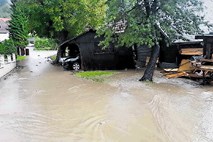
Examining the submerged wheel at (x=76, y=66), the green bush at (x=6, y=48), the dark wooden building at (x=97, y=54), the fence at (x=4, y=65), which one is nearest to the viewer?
the fence at (x=4, y=65)

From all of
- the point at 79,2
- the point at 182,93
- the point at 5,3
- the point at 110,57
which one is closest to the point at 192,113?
the point at 182,93

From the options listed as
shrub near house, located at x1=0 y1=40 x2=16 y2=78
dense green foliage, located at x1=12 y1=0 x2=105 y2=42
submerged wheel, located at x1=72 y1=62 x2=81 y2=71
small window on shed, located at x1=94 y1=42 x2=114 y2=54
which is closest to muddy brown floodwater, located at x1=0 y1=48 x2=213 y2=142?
shrub near house, located at x1=0 y1=40 x2=16 y2=78

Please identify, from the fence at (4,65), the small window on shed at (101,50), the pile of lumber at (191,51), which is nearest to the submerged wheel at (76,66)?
the small window on shed at (101,50)

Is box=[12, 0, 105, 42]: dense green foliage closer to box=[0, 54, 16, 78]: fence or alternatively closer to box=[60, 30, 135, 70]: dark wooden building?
box=[60, 30, 135, 70]: dark wooden building

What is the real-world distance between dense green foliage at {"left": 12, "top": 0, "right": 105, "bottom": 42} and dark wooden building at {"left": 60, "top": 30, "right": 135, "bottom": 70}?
9.38 feet

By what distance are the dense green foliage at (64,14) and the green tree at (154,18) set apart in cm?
805

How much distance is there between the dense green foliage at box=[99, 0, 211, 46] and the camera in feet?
46.8

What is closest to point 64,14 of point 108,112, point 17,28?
point 108,112

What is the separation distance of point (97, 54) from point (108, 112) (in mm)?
11883

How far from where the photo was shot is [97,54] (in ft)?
68.4

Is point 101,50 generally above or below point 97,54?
above

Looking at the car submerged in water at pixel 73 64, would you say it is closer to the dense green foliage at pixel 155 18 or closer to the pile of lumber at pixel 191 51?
the dense green foliage at pixel 155 18

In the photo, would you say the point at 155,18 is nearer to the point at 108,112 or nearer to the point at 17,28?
the point at 108,112

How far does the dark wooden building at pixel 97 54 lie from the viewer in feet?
67.6
